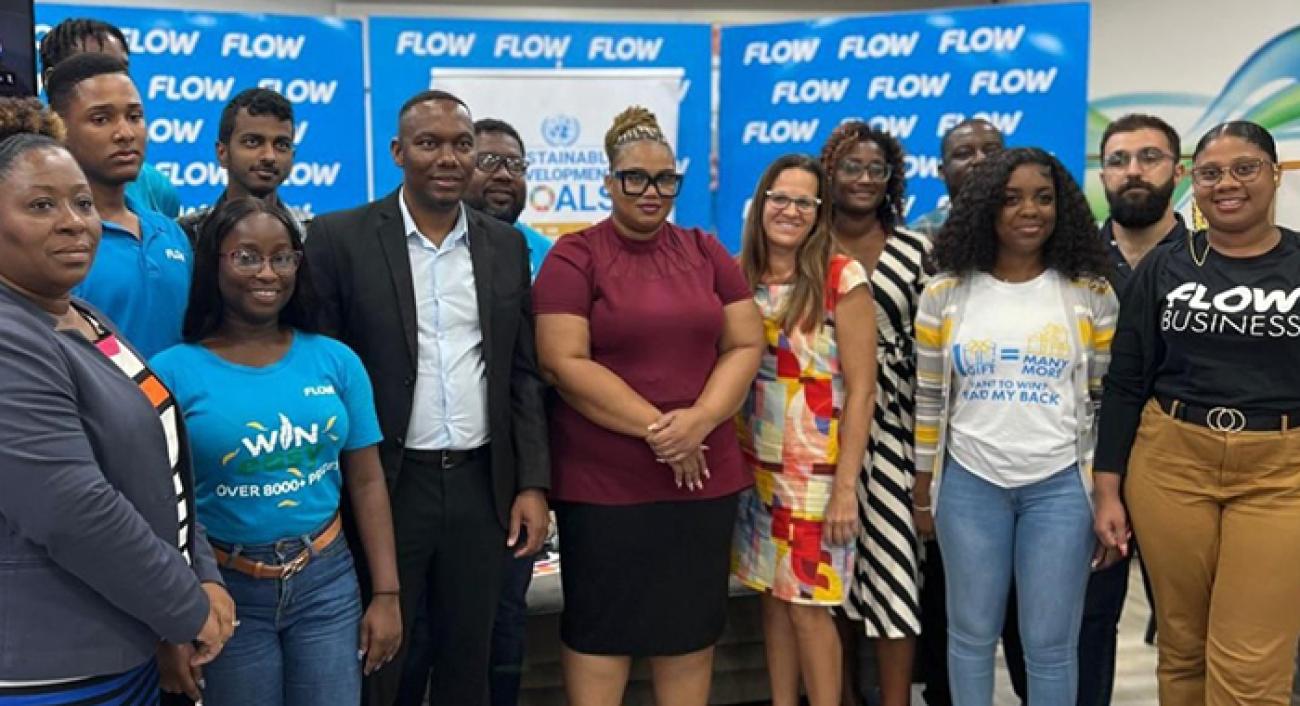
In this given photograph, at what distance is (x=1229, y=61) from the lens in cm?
570

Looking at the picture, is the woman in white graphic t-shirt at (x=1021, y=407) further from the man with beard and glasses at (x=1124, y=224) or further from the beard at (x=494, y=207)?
the beard at (x=494, y=207)

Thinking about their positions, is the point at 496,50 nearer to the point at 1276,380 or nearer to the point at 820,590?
the point at 820,590

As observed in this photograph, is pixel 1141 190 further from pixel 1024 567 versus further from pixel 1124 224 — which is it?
pixel 1024 567

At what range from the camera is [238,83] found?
188 inches

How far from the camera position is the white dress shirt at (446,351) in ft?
7.37

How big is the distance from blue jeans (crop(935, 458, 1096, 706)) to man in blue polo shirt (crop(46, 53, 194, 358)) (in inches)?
72.8

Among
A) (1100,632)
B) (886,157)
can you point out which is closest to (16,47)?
(886,157)

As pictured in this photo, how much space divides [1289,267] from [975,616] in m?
1.07

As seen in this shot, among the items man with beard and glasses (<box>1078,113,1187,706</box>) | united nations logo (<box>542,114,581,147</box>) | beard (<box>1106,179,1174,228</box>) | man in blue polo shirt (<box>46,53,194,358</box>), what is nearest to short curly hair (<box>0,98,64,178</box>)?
man in blue polo shirt (<box>46,53,194,358</box>)

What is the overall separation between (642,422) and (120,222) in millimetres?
1188

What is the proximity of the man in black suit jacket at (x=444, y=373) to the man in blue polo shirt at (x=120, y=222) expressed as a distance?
29 centimetres

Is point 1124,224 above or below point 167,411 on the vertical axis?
above

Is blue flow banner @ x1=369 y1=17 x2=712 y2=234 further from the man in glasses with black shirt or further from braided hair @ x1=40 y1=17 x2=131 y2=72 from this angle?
braided hair @ x1=40 y1=17 x2=131 y2=72

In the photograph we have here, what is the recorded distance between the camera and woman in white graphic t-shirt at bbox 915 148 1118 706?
7.98 feet
